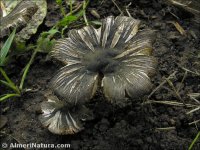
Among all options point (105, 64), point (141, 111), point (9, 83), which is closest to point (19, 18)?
point (9, 83)

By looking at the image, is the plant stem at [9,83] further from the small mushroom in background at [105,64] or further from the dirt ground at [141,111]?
the small mushroom in background at [105,64]

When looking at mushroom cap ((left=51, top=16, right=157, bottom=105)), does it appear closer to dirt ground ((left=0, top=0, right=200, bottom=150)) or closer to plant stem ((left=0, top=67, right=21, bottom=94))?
dirt ground ((left=0, top=0, right=200, bottom=150))

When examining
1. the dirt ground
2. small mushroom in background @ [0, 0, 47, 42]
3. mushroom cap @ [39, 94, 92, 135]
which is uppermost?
small mushroom in background @ [0, 0, 47, 42]

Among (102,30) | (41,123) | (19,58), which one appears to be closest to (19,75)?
(19,58)

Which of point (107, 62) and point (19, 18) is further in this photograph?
point (19, 18)

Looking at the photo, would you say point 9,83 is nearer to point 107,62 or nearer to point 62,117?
point 62,117


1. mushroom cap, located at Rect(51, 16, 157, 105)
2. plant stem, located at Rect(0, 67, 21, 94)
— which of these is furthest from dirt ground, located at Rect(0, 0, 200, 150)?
mushroom cap, located at Rect(51, 16, 157, 105)

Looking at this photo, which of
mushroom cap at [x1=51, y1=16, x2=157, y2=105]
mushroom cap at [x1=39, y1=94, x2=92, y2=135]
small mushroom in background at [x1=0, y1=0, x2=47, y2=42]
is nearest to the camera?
mushroom cap at [x1=51, y1=16, x2=157, y2=105]
